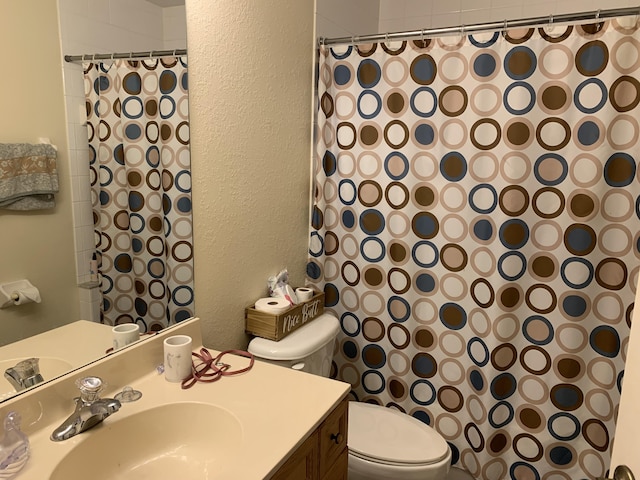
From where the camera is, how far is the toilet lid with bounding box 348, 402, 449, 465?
1.65 meters

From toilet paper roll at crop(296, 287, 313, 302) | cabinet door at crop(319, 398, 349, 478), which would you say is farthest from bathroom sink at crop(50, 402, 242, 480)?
toilet paper roll at crop(296, 287, 313, 302)

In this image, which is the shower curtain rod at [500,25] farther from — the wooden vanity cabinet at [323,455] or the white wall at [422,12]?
the wooden vanity cabinet at [323,455]

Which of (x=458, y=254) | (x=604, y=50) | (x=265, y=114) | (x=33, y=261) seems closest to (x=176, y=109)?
(x=265, y=114)

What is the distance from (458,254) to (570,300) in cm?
43

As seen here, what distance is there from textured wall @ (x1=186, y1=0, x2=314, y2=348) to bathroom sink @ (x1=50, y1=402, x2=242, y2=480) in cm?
44

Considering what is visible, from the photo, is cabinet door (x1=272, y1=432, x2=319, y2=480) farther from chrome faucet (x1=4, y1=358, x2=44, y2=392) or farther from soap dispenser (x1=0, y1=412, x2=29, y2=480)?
chrome faucet (x1=4, y1=358, x2=44, y2=392)

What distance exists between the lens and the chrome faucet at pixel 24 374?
1.07 metres

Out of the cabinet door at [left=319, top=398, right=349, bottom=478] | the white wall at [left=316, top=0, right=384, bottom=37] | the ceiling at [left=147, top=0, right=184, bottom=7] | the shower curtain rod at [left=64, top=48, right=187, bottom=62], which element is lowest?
the cabinet door at [left=319, top=398, right=349, bottom=478]

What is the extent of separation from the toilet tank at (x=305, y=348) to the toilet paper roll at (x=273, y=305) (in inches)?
4.1

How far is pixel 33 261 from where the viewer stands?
1.09 m

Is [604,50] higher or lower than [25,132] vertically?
higher

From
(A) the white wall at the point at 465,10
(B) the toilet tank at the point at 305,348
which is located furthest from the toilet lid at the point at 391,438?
(A) the white wall at the point at 465,10

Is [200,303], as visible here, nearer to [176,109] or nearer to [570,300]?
[176,109]

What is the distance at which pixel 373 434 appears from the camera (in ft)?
5.78
